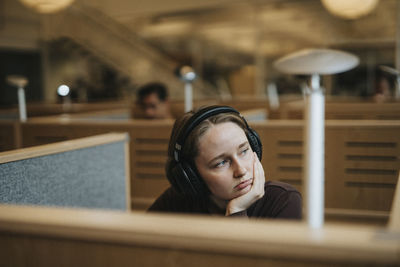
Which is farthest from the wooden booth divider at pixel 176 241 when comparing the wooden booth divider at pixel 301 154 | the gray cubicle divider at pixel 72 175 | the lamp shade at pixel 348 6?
the lamp shade at pixel 348 6

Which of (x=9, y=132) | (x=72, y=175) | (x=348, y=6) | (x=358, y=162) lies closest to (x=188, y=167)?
(x=72, y=175)

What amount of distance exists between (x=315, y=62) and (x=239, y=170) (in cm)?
46

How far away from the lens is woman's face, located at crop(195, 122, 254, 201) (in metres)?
1.11

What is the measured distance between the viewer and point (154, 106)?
144 inches

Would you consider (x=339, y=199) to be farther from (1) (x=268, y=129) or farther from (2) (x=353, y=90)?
(2) (x=353, y=90)

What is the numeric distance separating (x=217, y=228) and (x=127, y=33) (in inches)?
377

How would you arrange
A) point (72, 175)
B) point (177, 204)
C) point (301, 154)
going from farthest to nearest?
point (301, 154) < point (72, 175) < point (177, 204)

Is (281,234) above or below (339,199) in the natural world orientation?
above

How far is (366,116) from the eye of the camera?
377 centimetres

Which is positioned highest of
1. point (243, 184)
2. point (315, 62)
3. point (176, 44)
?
point (176, 44)

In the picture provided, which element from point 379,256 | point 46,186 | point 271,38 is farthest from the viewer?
point 271,38

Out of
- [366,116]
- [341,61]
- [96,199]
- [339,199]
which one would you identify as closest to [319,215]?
[341,61]

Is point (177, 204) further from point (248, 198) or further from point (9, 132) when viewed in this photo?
point (9, 132)

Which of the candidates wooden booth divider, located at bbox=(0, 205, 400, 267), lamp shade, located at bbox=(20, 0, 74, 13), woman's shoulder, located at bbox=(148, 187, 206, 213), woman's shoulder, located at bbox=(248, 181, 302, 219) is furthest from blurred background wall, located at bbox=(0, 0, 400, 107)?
wooden booth divider, located at bbox=(0, 205, 400, 267)
